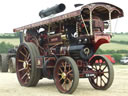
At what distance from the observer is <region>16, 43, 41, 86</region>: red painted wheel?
941 cm

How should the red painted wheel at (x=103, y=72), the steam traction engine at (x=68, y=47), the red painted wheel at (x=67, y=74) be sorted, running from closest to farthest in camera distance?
the red painted wheel at (x=67, y=74)
the steam traction engine at (x=68, y=47)
the red painted wheel at (x=103, y=72)

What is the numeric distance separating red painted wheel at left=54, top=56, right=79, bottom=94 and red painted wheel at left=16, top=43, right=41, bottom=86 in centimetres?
122

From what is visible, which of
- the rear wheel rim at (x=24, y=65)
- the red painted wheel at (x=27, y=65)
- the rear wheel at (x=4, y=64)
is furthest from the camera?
the rear wheel at (x=4, y=64)

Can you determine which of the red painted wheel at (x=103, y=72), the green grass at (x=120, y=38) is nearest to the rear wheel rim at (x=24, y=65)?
the red painted wheel at (x=103, y=72)

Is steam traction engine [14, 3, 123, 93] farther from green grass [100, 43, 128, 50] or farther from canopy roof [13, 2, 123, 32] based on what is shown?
green grass [100, 43, 128, 50]

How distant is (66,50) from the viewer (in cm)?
864

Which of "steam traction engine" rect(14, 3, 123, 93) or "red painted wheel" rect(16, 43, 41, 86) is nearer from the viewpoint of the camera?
"steam traction engine" rect(14, 3, 123, 93)

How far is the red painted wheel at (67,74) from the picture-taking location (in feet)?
24.5

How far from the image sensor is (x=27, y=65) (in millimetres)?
9789

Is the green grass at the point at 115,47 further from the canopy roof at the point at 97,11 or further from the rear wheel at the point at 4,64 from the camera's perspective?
the canopy roof at the point at 97,11

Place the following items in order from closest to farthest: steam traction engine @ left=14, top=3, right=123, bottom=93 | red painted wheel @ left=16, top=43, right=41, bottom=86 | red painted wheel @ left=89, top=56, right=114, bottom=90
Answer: steam traction engine @ left=14, top=3, right=123, bottom=93, red painted wheel @ left=89, top=56, right=114, bottom=90, red painted wheel @ left=16, top=43, right=41, bottom=86

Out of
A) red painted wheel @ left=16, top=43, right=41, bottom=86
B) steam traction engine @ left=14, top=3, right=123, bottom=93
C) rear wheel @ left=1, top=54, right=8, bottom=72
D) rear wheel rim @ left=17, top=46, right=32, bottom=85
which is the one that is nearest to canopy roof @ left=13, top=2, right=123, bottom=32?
steam traction engine @ left=14, top=3, right=123, bottom=93

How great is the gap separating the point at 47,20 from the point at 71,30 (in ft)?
3.13

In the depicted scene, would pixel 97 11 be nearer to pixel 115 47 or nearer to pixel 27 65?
pixel 27 65
